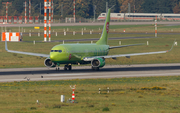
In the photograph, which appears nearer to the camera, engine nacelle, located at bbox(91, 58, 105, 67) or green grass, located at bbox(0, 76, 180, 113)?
green grass, located at bbox(0, 76, 180, 113)

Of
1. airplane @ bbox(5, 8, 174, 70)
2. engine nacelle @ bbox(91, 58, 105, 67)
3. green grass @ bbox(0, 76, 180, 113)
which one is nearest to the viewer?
green grass @ bbox(0, 76, 180, 113)

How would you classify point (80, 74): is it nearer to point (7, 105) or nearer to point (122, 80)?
point (122, 80)

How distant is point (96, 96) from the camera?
2895 centimetres

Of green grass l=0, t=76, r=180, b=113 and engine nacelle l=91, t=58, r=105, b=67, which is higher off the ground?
engine nacelle l=91, t=58, r=105, b=67

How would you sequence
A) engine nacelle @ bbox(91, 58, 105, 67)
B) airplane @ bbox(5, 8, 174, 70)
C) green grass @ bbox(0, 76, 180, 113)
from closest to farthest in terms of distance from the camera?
1. green grass @ bbox(0, 76, 180, 113)
2. airplane @ bbox(5, 8, 174, 70)
3. engine nacelle @ bbox(91, 58, 105, 67)

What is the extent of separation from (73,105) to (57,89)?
806 cm

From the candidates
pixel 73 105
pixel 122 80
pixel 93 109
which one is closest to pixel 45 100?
pixel 73 105

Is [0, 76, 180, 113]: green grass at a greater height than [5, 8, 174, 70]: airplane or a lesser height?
lesser

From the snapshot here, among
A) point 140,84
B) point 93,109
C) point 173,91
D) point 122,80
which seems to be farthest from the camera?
point 122,80

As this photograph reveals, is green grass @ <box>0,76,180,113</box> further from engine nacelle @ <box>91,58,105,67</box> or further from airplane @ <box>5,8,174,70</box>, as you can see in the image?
engine nacelle @ <box>91,58,105,67</box>

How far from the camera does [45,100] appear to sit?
2673 cm

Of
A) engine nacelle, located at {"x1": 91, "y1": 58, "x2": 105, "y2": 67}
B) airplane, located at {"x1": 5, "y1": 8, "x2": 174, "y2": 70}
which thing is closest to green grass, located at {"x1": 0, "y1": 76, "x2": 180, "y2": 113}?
airplane, located at {"x1": 5, "y1": 8, "x2": 174, "y2": 70}

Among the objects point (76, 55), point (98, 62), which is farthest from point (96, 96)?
point (76, 55)

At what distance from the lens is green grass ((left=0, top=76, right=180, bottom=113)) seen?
23834 millimetres
